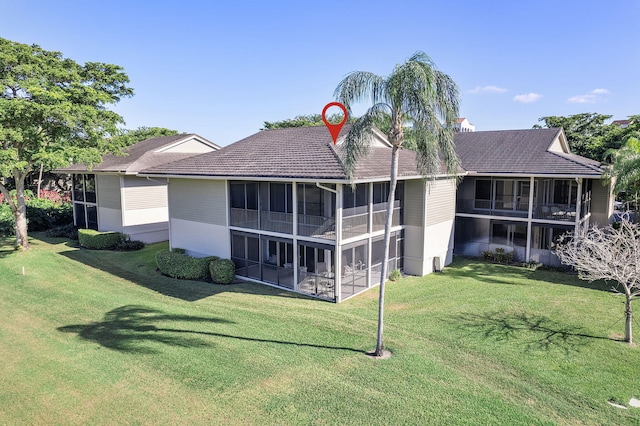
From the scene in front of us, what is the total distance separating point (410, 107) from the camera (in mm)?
10430

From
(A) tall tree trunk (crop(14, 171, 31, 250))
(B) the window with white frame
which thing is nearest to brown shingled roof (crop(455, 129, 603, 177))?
(B) the window with white frame

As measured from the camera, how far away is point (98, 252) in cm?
2428

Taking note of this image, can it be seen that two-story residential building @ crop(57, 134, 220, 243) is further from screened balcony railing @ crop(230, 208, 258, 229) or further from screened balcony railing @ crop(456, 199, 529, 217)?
screened balcony railing @ crop(456, 199, 529, 217)

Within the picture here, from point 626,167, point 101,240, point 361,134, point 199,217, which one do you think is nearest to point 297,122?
point 101,240

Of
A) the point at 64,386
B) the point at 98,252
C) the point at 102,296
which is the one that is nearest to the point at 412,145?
the point at 64,386

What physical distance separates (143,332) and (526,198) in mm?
20523

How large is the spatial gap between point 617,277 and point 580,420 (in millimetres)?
5492

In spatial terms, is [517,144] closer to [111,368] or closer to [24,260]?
[111,368]

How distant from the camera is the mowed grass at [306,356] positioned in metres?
8.94

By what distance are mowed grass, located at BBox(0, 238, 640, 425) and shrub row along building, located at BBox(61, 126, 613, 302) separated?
78.1 inches

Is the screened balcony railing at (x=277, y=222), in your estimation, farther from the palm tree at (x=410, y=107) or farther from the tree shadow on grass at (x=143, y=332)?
the palm tree at (x=410, y=107)

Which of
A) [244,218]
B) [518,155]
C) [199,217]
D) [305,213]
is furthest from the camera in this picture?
[518,155]

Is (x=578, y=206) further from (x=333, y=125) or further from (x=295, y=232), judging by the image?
(x=295, y=232)

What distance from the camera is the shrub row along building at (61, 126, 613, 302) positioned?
1689 cm
